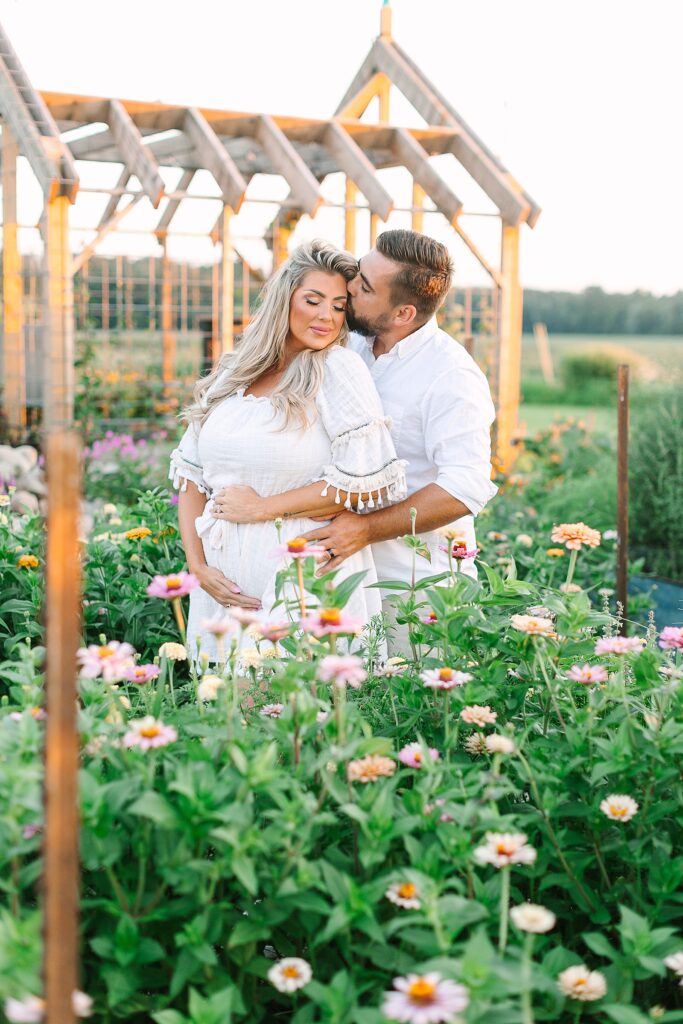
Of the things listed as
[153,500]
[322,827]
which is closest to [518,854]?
[322,827]

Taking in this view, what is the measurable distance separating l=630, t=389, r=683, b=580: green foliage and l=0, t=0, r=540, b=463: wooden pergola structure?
167cm

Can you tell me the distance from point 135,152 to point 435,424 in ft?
17.3

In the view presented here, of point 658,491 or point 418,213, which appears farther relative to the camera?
point 418,213

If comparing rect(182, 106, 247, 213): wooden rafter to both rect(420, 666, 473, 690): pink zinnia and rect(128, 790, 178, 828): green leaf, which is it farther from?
rect(128, 790, 178, 828): green leaf

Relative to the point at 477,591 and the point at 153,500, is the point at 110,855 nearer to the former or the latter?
the point at 477,591

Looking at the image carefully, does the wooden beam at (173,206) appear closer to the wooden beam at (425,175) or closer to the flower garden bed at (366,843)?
the wooden beam at (425,175)

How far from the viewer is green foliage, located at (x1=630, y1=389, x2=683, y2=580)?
5.57m

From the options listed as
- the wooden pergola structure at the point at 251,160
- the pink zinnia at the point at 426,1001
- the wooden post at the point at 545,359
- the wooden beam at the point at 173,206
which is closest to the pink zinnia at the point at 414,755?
the pink zinnia at the point at 426,1001

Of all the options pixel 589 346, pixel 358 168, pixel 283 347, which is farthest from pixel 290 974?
pixel 589 346

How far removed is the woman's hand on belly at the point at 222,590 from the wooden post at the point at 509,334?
6105 mm

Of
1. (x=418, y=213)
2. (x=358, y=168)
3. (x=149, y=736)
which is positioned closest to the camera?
(x=149, y=736)

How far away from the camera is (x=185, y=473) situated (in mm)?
2762

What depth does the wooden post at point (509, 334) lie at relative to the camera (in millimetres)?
8609

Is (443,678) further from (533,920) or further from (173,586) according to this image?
(533,920)
